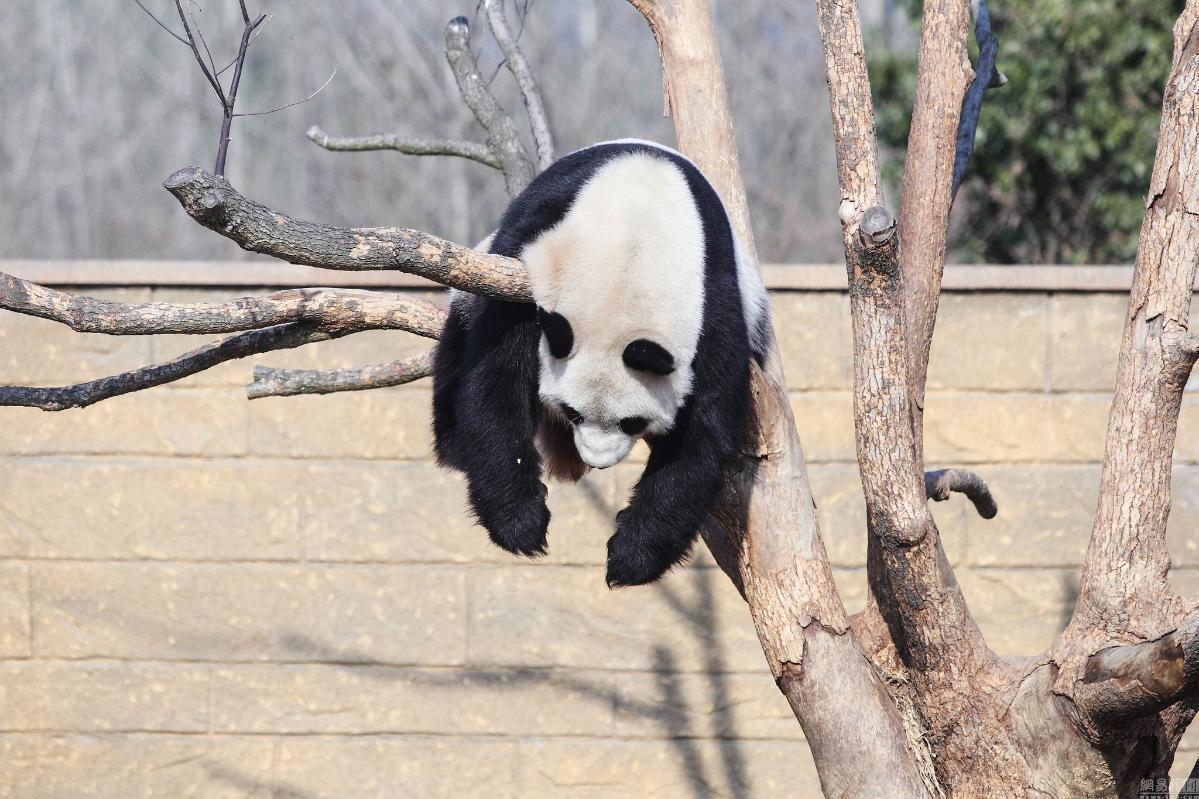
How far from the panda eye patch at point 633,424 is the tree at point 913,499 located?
8.0 inches

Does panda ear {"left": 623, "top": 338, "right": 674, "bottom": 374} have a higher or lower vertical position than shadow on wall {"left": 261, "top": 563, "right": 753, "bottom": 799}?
higher

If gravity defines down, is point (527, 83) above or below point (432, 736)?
above

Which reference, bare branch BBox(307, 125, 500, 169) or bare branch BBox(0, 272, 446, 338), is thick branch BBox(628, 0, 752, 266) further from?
bare branch BBox(0, 272, 446, 338)

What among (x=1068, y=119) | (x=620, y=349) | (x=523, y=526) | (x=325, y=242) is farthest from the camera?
(x=1068, y=119)

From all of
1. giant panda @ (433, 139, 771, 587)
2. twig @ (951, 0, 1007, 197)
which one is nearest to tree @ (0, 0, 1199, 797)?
giant panda @ (433, 139, 771, 587)

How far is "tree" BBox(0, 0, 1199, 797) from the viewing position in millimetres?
2023

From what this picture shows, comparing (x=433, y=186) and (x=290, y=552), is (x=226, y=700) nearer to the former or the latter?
(x=290, y=552)

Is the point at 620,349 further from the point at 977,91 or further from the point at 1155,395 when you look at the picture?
the point at 977,91

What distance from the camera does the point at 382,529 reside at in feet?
13.8

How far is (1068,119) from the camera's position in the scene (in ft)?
22.4

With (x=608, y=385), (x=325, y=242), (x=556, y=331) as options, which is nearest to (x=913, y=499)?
(x=608, y=385)

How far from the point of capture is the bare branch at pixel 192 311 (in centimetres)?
202

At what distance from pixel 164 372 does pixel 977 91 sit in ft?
6.69

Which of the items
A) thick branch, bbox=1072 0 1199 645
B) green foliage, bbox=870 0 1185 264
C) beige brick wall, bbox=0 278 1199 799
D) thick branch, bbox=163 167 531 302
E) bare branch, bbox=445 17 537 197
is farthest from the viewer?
green foliage, bbox=870 0 1185 264
